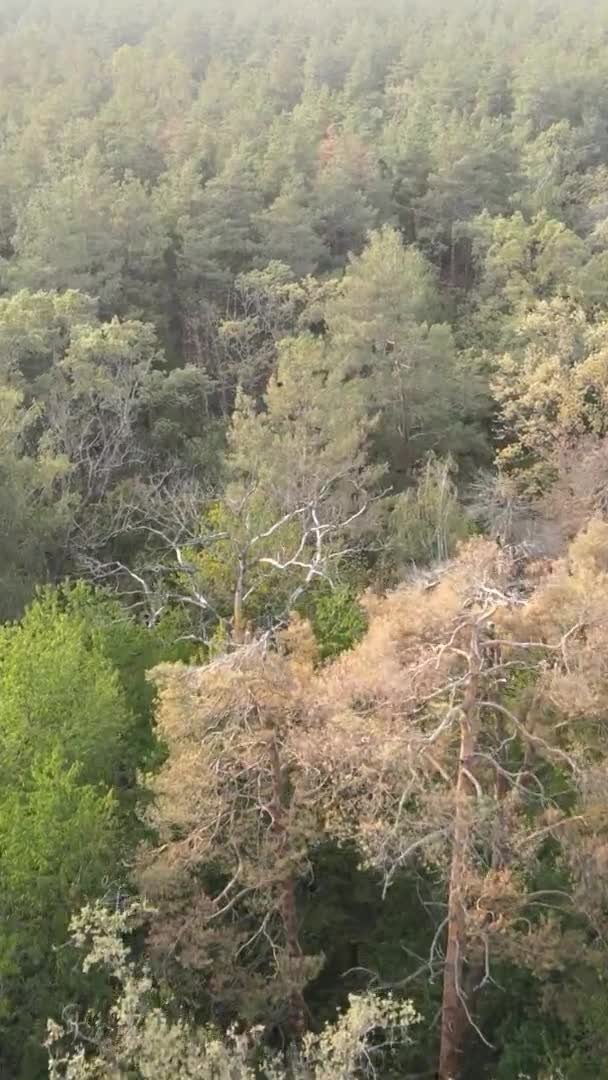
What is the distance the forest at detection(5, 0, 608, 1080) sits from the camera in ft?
38.0

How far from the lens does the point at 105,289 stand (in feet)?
105

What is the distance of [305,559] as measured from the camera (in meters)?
24.6

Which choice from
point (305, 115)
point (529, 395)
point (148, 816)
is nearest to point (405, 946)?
point (148, 816)

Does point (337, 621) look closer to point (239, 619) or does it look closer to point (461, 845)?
point (239, 619)

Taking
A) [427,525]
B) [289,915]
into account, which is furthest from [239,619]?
[427,525]

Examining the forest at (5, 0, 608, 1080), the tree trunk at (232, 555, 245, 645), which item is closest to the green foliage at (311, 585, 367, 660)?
the forest at (5, 0, 608, 1080)

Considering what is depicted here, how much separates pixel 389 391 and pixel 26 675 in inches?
648

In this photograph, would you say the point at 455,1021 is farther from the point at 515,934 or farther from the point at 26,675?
the point at 26,675

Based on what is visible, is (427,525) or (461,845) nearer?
(461,845)

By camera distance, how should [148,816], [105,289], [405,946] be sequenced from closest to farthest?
1. [148,816]
2. [405,946]
3. [105,289]

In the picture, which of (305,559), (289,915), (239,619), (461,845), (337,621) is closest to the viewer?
(461,845)

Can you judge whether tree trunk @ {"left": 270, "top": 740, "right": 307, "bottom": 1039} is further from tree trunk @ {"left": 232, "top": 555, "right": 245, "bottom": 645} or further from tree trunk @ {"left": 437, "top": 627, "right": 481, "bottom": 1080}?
tree trunk @ {"left": 232, "top": 555, "right": 245, "bottom": 645}

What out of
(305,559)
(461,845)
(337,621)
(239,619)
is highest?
(461,845)

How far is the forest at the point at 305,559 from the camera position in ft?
38.0
